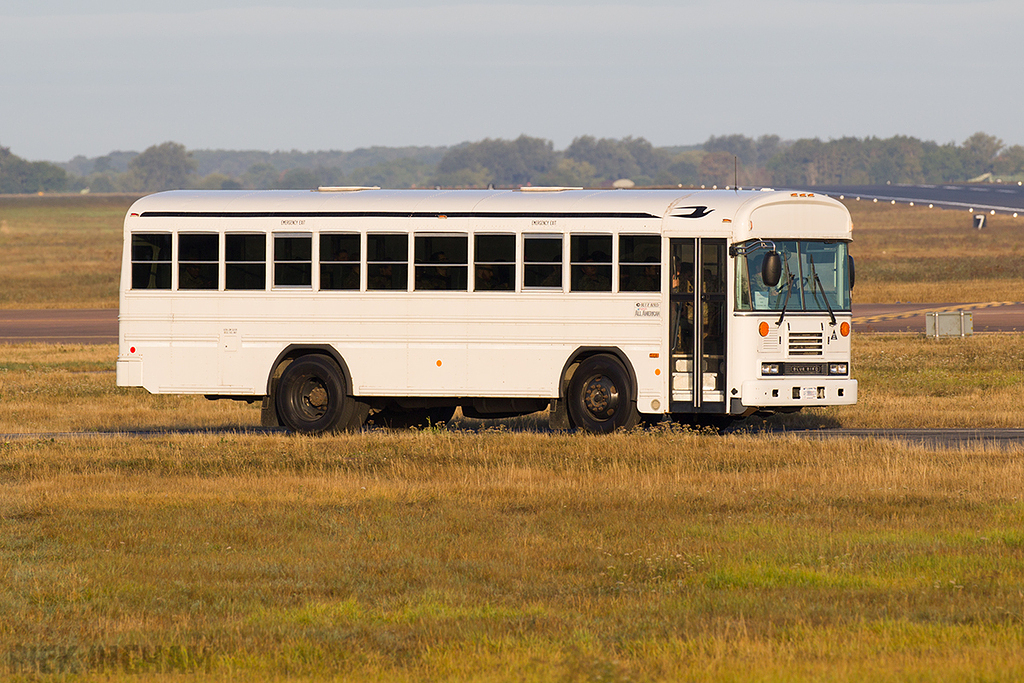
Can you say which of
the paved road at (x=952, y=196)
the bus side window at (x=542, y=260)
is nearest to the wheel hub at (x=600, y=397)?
the bus side window at (x=542, y=260)

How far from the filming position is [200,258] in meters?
20.4

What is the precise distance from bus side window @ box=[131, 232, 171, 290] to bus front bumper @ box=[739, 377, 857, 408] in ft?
27.3

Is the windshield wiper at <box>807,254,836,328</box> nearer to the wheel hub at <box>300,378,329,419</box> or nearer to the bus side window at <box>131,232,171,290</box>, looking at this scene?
the wheel hub at <box>300,378,329,419</box>

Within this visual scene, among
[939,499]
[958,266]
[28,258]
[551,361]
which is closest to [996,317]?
[958,266]

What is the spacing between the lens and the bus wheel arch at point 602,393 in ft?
61.5

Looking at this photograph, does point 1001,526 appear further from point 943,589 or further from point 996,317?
point 996,317

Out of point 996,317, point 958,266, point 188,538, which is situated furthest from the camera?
point 958,266

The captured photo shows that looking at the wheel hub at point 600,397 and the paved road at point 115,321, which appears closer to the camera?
the wheel hub at point 600,397

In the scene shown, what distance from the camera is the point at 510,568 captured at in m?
10.7

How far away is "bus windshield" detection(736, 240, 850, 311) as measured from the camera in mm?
18375

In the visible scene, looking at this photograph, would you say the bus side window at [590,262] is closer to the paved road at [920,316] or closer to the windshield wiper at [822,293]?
the windshield wiper at [822,293]

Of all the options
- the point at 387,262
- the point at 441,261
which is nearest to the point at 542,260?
the point at 441,261

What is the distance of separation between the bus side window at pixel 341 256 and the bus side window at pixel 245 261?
0.89m

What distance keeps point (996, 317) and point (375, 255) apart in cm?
3244
